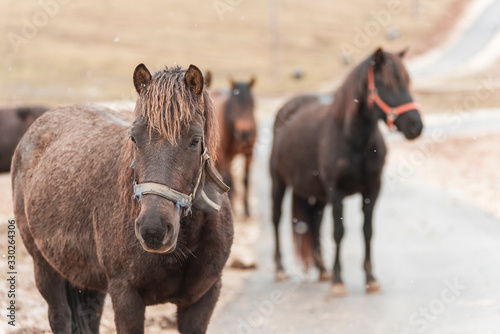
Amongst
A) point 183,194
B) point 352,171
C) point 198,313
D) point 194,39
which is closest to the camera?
point 183,194

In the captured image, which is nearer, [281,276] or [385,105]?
[385,105]

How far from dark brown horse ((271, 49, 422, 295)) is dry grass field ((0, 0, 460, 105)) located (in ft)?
69.5

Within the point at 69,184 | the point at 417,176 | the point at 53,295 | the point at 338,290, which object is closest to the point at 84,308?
the point at 53,295

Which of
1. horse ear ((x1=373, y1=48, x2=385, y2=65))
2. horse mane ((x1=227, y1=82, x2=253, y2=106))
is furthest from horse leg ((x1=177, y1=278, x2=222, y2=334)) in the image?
horse mane ((x1=227, y1=82, x2=253, y2=106))

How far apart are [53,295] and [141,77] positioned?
6.74 ft

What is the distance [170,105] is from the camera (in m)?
3.11

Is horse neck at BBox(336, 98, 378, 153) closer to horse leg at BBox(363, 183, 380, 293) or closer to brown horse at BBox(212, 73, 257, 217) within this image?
horse leg at BBox(363, 183, 380, 293)

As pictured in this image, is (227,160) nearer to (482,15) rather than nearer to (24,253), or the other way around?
(24,253)

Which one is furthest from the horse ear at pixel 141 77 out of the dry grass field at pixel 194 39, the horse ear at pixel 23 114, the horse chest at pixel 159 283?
the dry grass field at pixel 194 39

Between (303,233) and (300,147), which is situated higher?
(300,147)

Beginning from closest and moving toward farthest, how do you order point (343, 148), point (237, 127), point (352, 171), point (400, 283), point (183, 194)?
point (183, 194) < point (352, 171) < point (343, 148) < point (400, 283) < point (237, 127)

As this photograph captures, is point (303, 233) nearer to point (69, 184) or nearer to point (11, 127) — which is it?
point (69, 184)

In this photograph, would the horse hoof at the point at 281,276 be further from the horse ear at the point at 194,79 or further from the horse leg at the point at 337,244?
the horse ear at the point at 194,79

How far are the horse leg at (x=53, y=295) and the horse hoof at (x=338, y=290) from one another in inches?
136
